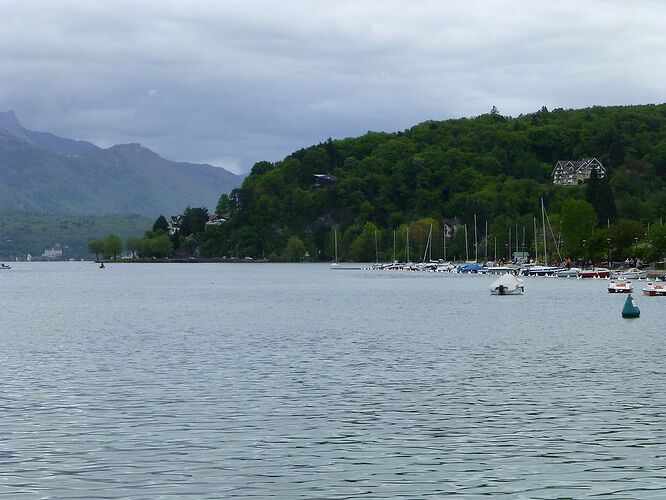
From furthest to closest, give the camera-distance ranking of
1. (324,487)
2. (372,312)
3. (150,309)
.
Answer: (150,309) → (372,312) → (324,487)

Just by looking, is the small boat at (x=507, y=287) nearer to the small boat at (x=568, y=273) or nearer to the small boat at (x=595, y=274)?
the small boat at (x=595, y=274)

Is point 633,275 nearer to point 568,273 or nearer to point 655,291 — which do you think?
point 568,273

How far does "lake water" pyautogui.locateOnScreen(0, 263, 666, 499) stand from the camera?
82.7 ft

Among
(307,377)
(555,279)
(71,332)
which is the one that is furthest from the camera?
(555,279)

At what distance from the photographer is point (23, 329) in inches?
2975

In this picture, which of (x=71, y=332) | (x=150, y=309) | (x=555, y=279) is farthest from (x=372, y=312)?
(x=555, y=279)

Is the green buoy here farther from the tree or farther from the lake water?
the tree

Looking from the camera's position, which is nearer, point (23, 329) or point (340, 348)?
→ point (340, 348)

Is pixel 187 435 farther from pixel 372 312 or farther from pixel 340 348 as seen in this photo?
pixel 372 312

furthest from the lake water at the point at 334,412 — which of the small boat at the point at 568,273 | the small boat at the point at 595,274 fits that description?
the small boat at the point at 568,273

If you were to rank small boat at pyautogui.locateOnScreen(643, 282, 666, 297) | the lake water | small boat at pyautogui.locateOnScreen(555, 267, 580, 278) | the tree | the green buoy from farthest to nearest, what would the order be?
small boat at pyautogui.locateOnScreen(555, 267, 580, 278) → the tree → small boat at pyautogui.locateOnScreen(643, 282, 666, 297) → the green buoy → the lake water

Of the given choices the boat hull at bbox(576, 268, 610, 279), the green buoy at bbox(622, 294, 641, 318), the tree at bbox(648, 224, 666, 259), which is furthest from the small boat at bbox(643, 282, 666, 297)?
the tree at bbox(648, 224, 666, 259)

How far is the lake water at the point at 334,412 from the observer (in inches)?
992

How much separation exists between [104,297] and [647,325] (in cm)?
7622
